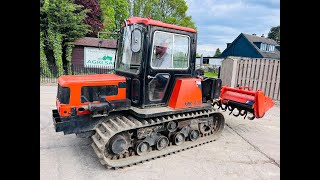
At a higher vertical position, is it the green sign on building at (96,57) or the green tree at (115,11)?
the green tree at (115,11)

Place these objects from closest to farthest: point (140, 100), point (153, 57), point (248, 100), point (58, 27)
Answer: point (153, 57), point (140, 100), point (248, 100), point (58, 27)

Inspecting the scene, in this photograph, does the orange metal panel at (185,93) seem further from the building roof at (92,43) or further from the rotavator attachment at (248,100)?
the building roof at (92,43)

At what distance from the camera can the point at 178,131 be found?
196 inches

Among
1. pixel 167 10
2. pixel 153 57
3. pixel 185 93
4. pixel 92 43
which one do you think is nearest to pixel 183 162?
pixel 185 93

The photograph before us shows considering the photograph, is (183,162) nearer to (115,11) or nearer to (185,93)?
(185,93)

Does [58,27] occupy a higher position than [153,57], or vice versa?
[58,27]

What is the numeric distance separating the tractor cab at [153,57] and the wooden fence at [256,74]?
7054 millimetres

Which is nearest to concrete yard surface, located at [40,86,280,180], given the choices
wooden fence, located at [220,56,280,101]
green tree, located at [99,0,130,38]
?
wooden fence, located at [220,56,280,101]

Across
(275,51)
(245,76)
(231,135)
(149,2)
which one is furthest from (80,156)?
(275,51)

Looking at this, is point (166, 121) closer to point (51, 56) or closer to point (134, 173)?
point (134, 173)

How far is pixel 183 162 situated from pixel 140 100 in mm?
1441

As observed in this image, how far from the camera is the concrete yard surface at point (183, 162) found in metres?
3.88

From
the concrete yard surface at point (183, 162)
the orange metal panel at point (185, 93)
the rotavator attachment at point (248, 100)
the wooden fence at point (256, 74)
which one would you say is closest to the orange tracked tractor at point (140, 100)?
the orange metal panel at point (185, 93)

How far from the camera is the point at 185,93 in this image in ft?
15.7
